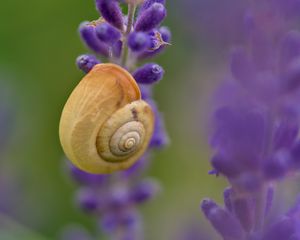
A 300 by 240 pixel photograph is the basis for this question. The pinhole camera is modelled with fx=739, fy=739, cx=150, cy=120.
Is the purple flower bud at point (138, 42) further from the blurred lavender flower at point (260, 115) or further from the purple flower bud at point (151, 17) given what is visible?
the blurred lavender flower at point (260, 115)

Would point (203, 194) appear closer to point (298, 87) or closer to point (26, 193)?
point (26, 193)

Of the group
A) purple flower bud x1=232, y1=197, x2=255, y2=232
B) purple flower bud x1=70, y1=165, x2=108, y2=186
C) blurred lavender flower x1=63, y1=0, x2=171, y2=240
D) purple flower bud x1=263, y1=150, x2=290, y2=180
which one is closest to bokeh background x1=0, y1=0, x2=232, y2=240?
purple flower bud x1=70, y1=165, x2=108, y2=186

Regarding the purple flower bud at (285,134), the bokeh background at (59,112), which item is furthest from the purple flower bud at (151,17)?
the bokeh background at (59,112)

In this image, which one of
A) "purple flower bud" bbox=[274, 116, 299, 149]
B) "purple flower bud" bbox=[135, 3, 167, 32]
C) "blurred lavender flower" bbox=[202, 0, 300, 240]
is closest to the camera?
"blurred lavender flower" bbox=[202, 0, 300, 240]

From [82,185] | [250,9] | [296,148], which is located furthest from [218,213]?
[82,185]

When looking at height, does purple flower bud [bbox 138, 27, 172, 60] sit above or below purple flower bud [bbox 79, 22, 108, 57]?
below

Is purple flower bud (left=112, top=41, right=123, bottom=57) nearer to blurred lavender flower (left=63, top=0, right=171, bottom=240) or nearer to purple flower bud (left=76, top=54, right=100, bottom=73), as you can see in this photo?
blurred lavender flower (left=63, top=0, right=171, bottom=240)
